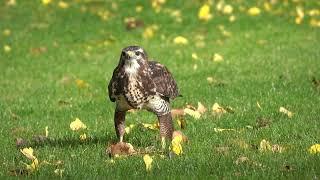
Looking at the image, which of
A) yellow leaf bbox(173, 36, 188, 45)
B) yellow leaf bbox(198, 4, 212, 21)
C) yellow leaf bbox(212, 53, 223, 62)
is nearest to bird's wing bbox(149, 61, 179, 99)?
yellow leaf bbox(212, 53, 223, 62)

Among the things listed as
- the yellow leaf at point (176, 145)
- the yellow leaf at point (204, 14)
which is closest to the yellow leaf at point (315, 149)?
the yellow leaf at point (176, 145)

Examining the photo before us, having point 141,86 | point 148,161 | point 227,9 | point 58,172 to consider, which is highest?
point 227,9

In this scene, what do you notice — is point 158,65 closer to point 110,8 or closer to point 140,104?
point 140,104

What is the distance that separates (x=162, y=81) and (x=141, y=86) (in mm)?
514

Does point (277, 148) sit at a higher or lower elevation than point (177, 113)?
lower

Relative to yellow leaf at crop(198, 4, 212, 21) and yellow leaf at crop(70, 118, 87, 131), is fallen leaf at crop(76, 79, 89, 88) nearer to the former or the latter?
yellow leaf at crop(70, 118, 87, 131)

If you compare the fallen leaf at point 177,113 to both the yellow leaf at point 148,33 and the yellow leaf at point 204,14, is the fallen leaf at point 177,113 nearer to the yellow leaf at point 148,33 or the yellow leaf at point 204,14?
the yellow leaf at point 148,33

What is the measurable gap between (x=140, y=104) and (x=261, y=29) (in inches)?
430

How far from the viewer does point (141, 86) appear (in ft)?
26.2

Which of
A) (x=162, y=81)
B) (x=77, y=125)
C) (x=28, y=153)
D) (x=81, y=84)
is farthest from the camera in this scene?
(x=81, y=84)

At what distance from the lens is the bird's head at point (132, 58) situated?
7816mm

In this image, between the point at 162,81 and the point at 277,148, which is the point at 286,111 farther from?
the point at 162,81


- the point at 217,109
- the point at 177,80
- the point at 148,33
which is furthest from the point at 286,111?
the point at 148,33

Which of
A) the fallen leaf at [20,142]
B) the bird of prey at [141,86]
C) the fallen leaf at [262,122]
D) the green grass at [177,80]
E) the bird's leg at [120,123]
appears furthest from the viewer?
the fallen leaf at [262,122]
